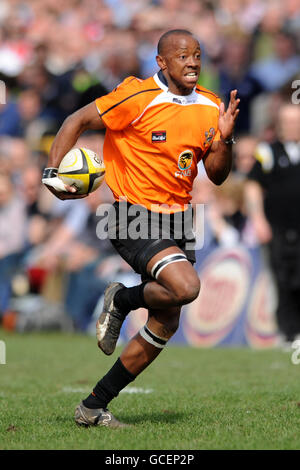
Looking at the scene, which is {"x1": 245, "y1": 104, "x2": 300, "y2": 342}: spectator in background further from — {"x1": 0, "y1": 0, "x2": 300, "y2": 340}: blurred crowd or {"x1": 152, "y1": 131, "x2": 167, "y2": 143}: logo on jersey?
{"x1": 152, "y1": 131, "x2": 167, "y2": 143}: logo on jersey

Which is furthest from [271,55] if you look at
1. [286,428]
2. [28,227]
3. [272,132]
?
[286,428]

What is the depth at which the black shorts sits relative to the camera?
572cm

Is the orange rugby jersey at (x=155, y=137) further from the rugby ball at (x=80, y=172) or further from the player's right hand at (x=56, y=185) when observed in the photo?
the player's right hand at (x=56, y=185)

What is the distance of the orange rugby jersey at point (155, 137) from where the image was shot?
591 centimetres

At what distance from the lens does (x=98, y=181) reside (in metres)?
6.00

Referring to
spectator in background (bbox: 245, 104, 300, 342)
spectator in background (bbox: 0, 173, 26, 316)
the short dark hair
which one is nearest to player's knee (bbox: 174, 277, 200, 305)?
the short dark hair

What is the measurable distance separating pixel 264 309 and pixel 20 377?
4116 millimetres

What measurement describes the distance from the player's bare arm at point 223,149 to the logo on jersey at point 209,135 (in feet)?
0.16

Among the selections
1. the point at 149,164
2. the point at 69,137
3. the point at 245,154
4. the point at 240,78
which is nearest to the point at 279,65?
the point at 240,78

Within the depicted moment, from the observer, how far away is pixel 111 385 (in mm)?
5863

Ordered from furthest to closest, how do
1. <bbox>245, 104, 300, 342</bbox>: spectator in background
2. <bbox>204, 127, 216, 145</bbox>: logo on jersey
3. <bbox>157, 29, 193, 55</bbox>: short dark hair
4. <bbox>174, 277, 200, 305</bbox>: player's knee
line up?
<bbox>245, 104, 300, 342</bbox>: spectator in background, <bbox>204, 127, 216, 145</bbox>: logo on jersey, <bbox>157, 29, 193, 55</bbox>: short dark hair, <bbox>174, 277, 200, 305</bbox>: player's knee

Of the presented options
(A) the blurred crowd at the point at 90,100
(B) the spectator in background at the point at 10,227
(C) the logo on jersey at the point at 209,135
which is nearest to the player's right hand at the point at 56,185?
(C) the logo on jersey at the point at 209,135

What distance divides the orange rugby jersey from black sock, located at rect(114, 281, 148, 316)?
0.57 metres

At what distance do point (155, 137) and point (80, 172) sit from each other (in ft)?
1.81
